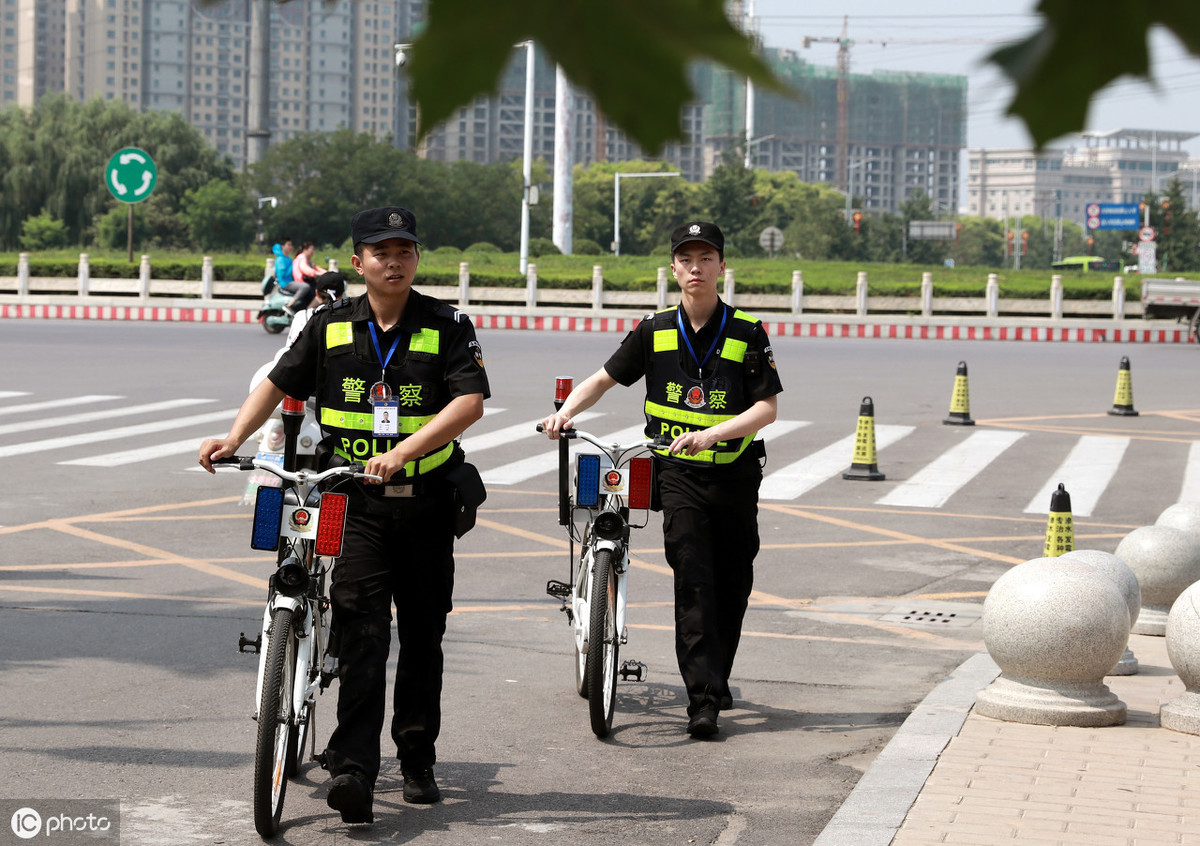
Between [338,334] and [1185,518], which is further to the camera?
[1185,518]

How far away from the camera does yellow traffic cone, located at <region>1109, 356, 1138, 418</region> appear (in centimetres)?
1788

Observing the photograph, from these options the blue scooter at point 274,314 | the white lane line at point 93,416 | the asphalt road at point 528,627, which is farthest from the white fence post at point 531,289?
the white lane line at point 93,416

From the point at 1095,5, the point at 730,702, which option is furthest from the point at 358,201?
the point at 1095,5

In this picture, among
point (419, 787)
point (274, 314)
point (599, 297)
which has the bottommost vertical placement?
point (419, 787)

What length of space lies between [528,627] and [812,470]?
6.20 metres

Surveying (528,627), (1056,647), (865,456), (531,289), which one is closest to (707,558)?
(1056,647)

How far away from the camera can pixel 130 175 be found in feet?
106

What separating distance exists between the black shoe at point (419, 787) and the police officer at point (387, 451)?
0.25ft

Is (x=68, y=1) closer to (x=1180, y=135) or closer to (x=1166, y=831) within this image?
(x=1180, y=135)

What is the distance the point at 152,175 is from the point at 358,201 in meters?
40.7

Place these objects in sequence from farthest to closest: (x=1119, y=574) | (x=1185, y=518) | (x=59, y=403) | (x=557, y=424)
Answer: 1. (x=59, y=403)
2. (x=1185, y=518)
3. (x=1119, y=574)
4. (x=557, y=424)

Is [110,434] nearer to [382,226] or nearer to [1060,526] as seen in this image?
[1060,526]

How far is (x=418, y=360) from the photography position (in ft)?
15.3

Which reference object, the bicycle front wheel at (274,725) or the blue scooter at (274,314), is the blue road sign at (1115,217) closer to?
the blue scooter at (274,314)
